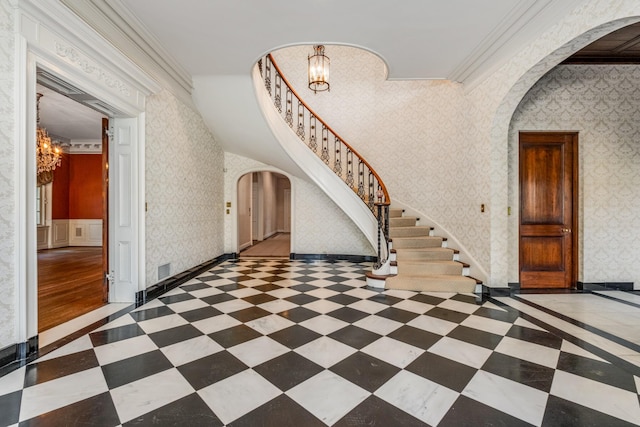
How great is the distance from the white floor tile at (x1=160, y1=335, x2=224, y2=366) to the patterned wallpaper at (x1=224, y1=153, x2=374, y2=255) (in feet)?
13.6

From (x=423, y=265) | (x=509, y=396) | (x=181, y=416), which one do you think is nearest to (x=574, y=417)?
(x=509, y=396)

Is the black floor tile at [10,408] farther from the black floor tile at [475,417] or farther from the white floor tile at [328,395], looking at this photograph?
the black floor tile at [475,417]

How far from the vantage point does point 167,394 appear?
1.70 meters

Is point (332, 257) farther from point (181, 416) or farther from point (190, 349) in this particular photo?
point (181, 416)

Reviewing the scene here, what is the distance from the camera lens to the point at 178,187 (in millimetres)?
4348

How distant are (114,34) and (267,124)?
2.24 m

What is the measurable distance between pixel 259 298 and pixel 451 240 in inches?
130

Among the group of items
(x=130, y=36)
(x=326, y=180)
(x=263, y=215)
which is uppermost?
(x=130, y=36)

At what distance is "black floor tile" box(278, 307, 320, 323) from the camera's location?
9.59 feet

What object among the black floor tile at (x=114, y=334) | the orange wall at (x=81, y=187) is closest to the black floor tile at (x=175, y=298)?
the black floor tile at (x=114, y=334)

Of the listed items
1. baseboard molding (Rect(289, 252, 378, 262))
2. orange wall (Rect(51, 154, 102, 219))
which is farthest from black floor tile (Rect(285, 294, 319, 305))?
orange wall (Rect(51, 154, 102, 219))

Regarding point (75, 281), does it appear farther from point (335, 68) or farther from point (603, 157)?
point (603, 157)

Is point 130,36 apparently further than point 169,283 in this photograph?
No

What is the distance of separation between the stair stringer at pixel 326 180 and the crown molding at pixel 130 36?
1.67 metres
